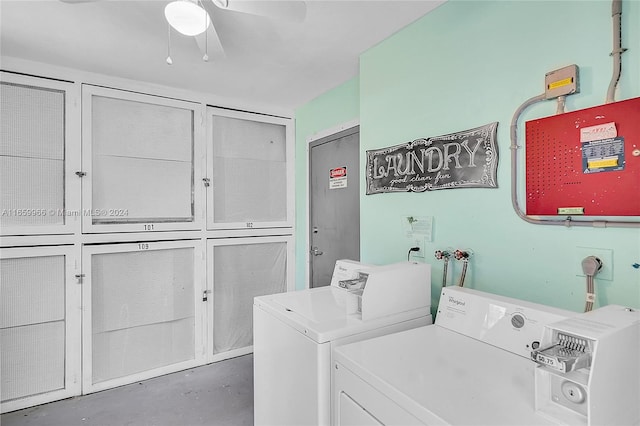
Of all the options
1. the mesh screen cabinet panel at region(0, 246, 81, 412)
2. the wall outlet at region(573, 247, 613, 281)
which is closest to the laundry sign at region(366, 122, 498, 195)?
the wall outlet at region(573, 247, 613, 281)

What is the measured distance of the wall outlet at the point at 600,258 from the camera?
4.02 feet

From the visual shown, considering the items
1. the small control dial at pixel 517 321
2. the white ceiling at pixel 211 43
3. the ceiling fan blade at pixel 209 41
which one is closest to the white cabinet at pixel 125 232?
the white ceiling at pixel 211 43

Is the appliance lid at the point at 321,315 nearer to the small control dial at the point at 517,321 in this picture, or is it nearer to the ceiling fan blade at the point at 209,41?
the small control dial at the point at 517,321

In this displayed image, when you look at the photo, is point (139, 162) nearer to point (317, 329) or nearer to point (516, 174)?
point (317, 329)

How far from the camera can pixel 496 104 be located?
158 cm

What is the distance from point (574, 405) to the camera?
878 mm

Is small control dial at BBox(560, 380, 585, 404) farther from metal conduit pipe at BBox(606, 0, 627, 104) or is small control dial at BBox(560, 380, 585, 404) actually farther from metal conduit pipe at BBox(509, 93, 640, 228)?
metal conduit pipe at BBox(606, 0, 627, 104)

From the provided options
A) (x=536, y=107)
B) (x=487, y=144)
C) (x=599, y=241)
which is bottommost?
(x=599, y=241)

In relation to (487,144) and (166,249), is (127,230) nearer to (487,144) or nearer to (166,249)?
(166,249)

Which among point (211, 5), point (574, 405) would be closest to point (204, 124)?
point (211, 5)

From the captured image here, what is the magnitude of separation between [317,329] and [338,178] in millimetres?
1768

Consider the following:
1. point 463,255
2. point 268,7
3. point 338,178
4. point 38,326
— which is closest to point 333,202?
point 338,178

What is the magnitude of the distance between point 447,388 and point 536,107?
3.91 feet

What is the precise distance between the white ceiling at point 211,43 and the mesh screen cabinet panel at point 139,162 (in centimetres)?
24
